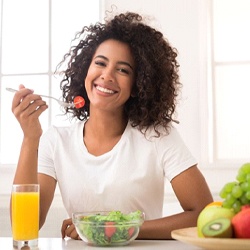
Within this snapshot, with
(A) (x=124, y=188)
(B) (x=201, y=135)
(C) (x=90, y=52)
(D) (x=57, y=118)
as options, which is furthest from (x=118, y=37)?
(D) (x=57, y=118)

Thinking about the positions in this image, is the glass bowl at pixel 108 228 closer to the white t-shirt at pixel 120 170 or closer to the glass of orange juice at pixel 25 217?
the glass of orange juice at pixel 25 217

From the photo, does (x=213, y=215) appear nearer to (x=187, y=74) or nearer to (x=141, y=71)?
(x=141, y=71)

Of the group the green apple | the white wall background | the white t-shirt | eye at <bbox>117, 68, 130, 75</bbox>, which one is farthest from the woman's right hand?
the white wall background

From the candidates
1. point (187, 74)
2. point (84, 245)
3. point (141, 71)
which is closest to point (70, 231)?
point (84, 245)

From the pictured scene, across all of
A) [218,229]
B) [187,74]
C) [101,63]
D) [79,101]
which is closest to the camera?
[218,229]

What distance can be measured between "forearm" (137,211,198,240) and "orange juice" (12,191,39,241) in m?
0.34

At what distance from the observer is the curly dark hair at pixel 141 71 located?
1.99m

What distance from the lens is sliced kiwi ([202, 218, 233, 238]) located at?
40.3 inches

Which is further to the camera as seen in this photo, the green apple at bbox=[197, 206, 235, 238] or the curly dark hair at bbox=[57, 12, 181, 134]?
the curly dark hair at bbox=[57, 12, 181, 134]

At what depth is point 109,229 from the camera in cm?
126

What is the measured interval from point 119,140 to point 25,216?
0.70 meters

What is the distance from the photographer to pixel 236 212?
3.56 ft

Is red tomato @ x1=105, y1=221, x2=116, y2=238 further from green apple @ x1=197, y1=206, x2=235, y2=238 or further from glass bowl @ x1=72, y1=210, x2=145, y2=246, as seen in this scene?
green apple @ x1=197, y1=206, x2=235, y2=238

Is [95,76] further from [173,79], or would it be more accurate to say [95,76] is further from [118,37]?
[173,79]
